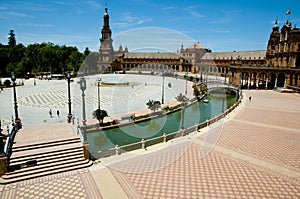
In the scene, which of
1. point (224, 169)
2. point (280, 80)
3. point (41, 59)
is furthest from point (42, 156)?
point (41, 59)

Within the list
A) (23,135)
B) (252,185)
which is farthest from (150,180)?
(23,135)

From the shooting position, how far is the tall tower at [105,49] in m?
94.1

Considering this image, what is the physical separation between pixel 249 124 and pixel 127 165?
1528cm

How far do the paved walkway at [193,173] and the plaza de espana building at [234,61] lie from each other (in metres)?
35.9

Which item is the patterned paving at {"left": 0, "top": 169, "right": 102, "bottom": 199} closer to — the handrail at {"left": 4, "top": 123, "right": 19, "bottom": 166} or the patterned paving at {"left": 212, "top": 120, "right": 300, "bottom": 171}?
the handrail at {"left": 4, "top": 123, "right": 19, "bottom": 166}

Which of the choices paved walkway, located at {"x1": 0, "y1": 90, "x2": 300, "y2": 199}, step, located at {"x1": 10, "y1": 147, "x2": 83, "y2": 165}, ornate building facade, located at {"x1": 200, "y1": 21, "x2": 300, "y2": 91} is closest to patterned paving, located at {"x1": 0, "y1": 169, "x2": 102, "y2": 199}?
paved walkway, located at {"x1": 0, "y1": 90, "x2": 300, "y2": 199}

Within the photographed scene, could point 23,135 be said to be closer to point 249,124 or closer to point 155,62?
point 249,124

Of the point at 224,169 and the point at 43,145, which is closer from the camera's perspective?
the point at 224,169

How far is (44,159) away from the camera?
11.9 meters

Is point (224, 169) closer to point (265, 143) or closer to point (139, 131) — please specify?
point (265, 143)

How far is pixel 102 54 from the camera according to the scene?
96125 millimetres

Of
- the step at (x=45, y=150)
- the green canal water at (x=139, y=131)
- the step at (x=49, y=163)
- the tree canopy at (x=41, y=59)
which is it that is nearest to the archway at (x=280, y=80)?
the green canal water at (x=139, y=131)

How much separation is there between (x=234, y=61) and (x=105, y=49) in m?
57.6

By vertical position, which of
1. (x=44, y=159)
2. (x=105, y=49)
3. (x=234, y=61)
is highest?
(x=105, y=49)
